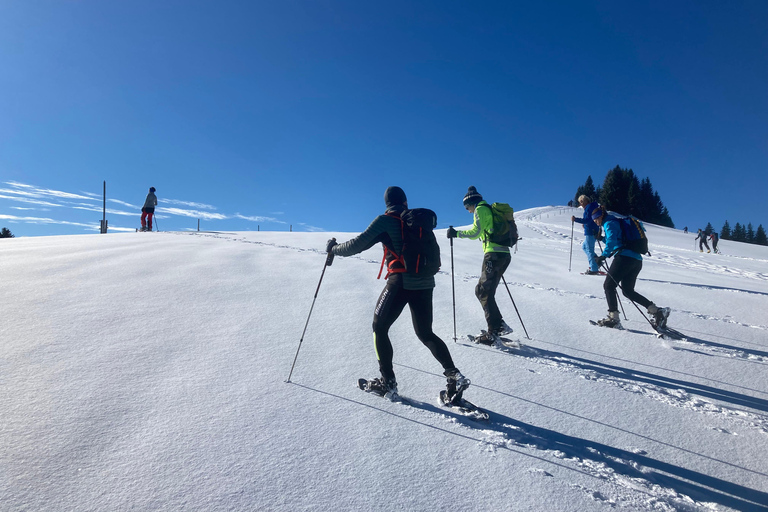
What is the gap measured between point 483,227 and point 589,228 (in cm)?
566

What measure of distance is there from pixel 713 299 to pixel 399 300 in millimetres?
7832

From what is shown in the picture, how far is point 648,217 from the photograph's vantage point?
7112cm

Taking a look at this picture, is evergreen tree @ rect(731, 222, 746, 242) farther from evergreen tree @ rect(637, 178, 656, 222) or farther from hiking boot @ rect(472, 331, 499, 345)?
hiking boot @ rect(472, 331, 499, 345)

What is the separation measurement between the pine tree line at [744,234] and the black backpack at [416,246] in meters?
111

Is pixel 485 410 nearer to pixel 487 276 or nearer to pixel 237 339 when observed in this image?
pixel 487 276

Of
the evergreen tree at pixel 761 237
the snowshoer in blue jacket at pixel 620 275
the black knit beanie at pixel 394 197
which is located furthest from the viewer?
the evergreen tree at pixel 761 237

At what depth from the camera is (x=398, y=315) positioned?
10.7 feet

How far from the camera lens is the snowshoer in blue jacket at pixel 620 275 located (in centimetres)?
539

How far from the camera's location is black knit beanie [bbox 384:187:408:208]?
3406 mm

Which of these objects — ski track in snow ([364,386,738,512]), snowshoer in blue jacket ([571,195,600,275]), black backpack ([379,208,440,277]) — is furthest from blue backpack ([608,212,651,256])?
black backpack ([379,208,440,277])

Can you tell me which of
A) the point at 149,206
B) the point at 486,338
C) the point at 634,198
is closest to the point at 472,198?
the point at 486,338

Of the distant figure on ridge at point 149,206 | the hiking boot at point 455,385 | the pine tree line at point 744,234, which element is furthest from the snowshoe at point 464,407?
the pine tree line at point 744,234

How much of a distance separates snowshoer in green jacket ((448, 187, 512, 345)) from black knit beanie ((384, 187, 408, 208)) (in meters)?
1.62

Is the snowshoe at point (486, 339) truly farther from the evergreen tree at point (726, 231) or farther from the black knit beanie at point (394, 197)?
the evergreen tree at point (726, 231)
